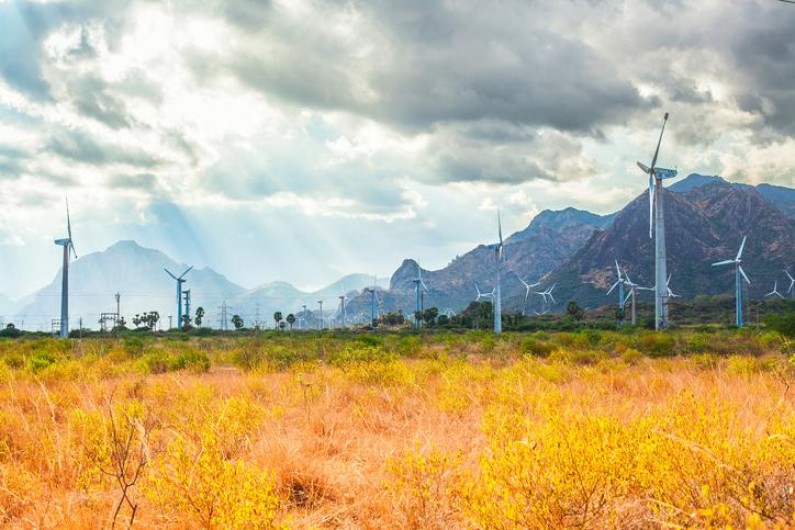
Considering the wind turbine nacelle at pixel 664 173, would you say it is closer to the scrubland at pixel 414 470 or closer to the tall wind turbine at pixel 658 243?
the tall wind turbine at pixel 658 243

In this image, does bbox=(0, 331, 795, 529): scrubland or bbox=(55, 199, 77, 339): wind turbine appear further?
bbox=(55, 199, 77, 339): wind turbine

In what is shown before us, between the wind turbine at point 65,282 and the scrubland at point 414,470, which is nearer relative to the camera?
the scrubland at point 414,470

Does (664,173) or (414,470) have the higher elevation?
(664,173)

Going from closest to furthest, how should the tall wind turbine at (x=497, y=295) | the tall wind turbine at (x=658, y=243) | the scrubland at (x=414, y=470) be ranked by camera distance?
the scrubland at (x=414, y=470) → the tall wind turbine at (x=658, y=243) → the tall wind turbine at (x=497, y=295)

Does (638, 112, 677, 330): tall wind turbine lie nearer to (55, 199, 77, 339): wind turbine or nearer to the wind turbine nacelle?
the wind turbine nacelle

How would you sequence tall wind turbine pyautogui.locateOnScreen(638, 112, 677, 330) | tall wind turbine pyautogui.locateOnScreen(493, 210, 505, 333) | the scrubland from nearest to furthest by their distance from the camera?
the scrubland
tall wind turbine pyautogui.locateOnScreen(638, 112, 677, 330)
tall wind turbine pyautogui.locateOnScreen(493, 210, 505, 333)

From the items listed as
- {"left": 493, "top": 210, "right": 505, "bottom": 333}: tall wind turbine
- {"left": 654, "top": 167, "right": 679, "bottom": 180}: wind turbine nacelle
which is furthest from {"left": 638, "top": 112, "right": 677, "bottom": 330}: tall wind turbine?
{"left": 493, "top": 210, "right": 505, "bottom": 333}: tall wind turbine

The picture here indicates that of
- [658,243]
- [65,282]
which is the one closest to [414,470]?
[658,243]

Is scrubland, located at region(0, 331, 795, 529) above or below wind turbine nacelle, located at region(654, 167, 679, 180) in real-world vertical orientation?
below

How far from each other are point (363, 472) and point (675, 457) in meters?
3.51

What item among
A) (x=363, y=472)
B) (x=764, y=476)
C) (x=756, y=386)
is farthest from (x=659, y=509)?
(x=756, y=386)

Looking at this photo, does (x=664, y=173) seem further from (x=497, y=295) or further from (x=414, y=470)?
(x=414, y=470)

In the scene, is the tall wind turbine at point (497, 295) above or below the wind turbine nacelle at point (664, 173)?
below

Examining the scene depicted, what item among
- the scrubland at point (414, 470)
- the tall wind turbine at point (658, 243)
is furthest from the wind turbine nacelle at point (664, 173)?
the scrubland at point (414, 470)
